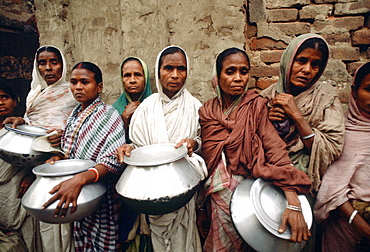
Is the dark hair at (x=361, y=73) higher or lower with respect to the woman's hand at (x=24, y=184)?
higher

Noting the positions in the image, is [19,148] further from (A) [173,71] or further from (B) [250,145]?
(B) [250,145]

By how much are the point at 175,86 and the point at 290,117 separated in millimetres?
969

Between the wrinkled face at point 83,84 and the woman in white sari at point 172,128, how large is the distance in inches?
17.6

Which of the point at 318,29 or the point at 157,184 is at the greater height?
the point at 318,29

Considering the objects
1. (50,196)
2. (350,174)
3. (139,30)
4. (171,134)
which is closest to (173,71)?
(171,134)

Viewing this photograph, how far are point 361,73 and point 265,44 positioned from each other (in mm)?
1139

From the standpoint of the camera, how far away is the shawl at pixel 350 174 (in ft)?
4.60

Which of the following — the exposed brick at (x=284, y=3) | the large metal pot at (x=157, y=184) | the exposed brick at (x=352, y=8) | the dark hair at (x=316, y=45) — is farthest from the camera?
the exposed brick at (x=284, y=3)

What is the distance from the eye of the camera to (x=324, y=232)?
1616 mm

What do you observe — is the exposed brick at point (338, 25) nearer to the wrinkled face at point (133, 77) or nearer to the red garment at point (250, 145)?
the red garment at point (250, 145)

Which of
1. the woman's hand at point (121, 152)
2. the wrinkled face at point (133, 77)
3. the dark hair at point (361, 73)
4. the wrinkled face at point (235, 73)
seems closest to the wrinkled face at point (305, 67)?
the dark hair at point (361, 73)

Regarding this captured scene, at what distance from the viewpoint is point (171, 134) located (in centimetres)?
167

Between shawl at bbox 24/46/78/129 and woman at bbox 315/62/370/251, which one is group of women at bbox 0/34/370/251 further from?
shawl at bbox 24/46/78/129

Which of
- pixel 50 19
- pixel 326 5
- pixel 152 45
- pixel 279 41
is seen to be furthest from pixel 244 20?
pixel 50 19
